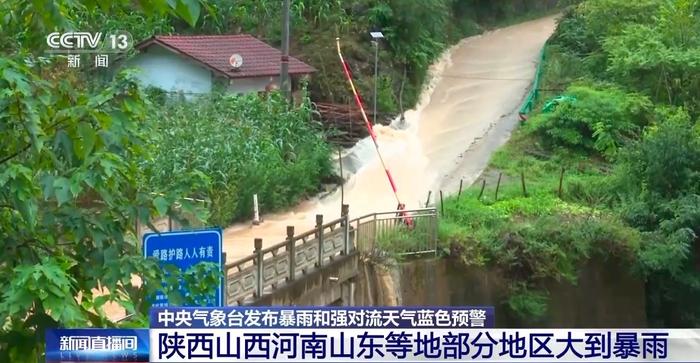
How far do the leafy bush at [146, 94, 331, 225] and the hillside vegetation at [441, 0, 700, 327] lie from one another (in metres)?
3.26

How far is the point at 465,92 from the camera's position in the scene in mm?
31141

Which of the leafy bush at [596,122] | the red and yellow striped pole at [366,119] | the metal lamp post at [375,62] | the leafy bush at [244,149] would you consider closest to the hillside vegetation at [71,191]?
the leafy bush at [244,149]

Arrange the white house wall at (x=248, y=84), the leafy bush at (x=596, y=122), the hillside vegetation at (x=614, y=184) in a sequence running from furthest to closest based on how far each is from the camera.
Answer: the leafy bush at (x=596, y=122) < the white house wall at (x=248, y=84) < the hillside vegetation at (x=614, y=184)

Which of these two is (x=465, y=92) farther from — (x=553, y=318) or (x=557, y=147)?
(x=553, y=318)

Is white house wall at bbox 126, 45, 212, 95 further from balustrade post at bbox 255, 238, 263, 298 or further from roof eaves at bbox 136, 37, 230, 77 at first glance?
balustrade post at bbox 255, 238, 263, 298

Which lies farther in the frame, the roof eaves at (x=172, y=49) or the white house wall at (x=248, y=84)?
the white house wall at (x=248, y=84)

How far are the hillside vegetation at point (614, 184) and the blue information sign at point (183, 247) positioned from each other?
13.3 m

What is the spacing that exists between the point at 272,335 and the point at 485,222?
587 inches

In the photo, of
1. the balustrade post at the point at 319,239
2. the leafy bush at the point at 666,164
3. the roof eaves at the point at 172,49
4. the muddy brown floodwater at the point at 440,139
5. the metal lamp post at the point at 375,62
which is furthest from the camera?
the metal lamp post at the point at 375,62

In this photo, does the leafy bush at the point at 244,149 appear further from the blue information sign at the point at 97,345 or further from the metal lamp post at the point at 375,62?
the blue information sign at the point at 97,345

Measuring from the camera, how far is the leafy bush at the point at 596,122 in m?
24.1

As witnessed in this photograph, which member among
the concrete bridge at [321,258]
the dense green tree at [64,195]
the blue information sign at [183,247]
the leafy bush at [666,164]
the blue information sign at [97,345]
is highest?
the dense green tree at [64,195]

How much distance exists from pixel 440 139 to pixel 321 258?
12.1m

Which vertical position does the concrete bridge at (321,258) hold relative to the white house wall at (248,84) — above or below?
below
